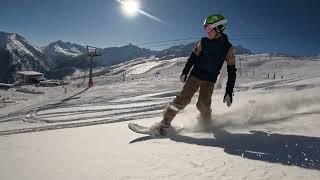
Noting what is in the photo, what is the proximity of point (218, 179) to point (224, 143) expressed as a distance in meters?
1.56

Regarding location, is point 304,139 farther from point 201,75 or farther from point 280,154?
point 201,75

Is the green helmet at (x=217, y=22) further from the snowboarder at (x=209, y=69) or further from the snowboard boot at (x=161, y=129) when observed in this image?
the snowboard boot at (x=161, y=129)

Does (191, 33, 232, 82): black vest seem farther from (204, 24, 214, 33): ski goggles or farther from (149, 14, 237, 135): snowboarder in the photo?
(204, 24, 214, 33): ski goggles

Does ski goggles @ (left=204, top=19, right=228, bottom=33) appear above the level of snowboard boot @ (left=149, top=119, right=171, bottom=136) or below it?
above

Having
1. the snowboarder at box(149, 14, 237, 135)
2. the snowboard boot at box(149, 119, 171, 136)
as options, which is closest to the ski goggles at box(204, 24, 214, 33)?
the snowboarder at box(149, 14, 237, 135)

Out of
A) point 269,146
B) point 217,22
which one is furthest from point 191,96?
point 269,146

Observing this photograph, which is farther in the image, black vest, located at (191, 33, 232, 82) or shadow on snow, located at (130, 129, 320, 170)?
black vest, located at (191, 33, 232, 82)

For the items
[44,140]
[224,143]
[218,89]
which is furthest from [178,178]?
[218,89]

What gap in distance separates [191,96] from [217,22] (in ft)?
4.42

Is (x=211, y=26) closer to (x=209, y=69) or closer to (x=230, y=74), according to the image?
(x=209, y=69)

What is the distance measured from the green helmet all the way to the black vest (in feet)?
0.54

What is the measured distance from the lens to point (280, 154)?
3883 mm

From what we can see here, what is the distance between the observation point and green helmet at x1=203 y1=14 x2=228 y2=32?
629cm

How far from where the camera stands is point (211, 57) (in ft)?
21.2
